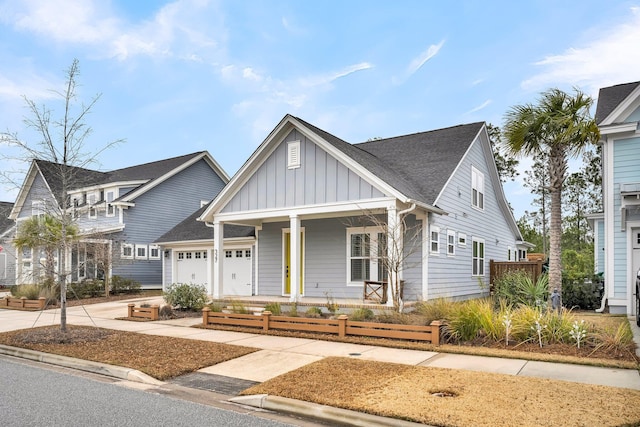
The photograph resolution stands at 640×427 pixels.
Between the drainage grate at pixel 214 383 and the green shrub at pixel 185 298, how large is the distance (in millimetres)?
8207

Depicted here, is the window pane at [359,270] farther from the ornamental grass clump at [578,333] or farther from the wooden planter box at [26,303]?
the wooden planter box at [26,303]

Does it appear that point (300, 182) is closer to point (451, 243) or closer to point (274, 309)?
point (274, 309)

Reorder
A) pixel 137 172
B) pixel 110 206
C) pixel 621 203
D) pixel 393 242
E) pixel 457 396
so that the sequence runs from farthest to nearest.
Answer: pixel 137 172 < pixel 110 206 < pixel 621 203 < pixel 393 242 < pixel 457 396

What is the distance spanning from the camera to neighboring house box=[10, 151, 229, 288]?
26419mm

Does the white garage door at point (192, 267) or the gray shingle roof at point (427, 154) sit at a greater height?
the gray shingle roof at point (427, 154)

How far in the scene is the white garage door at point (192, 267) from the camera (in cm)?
2352

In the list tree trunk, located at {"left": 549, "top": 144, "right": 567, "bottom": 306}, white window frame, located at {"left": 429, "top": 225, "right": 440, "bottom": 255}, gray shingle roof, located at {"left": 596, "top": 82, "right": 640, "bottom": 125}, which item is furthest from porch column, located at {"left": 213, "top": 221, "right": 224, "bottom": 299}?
gray shingle roof, located at {"left": 596, "top": 82, "right": 640, "bottom": 125}

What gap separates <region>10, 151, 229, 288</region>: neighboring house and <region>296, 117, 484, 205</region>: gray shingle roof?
12805 mm

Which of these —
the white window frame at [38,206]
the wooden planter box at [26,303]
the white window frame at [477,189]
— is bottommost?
the wooden planter box at [26,303]

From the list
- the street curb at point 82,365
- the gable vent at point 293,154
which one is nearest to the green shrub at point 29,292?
the street curb at point 82,365

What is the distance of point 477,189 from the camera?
2081 centimetres

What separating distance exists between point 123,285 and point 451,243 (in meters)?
15.7

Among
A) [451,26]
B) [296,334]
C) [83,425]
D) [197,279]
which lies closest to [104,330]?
[296,334]

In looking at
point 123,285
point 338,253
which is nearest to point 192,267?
point 123,285
